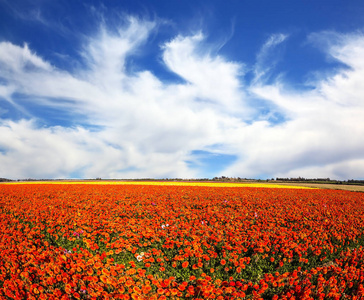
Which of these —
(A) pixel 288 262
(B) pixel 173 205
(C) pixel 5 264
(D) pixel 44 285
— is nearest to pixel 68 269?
(D) pixel 44 285

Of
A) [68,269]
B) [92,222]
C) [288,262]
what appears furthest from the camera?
[92,222]

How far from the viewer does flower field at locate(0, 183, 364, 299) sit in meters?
5.34

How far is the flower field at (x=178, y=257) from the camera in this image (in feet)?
17.5

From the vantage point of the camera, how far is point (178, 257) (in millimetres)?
6719

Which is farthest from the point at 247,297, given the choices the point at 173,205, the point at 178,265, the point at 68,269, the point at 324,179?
the point at 324,179

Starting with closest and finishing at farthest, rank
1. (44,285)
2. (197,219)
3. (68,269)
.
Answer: (44,285) < (68,269) < (197,219)

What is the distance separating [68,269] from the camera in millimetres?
6113

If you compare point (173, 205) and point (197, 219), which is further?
point (173, 205)

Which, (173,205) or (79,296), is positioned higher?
(173,205)

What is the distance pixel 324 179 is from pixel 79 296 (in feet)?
214

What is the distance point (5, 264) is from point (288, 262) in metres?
8.36

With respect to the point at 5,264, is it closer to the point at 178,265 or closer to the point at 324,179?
the point at 178,265

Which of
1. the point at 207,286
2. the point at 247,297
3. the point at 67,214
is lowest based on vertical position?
the point at 247,297

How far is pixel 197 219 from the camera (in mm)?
10820
